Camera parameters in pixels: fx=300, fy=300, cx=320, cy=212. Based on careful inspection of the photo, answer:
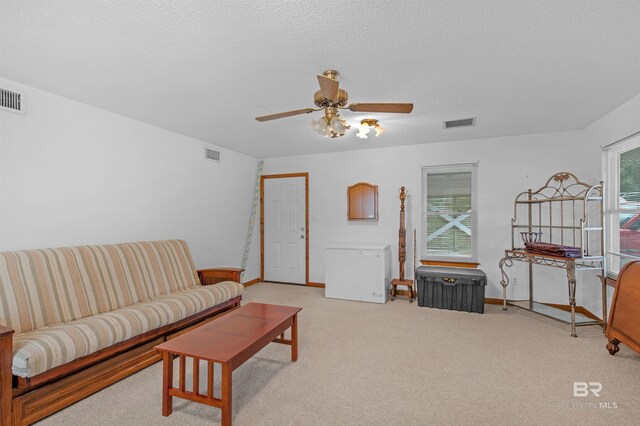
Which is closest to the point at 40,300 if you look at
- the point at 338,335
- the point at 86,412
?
the point at 86,412

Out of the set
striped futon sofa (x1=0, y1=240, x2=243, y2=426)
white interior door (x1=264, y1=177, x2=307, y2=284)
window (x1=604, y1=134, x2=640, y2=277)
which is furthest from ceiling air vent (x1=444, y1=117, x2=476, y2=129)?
striped futon sofa (x1=0, y1=240, x2=243, y2=426)

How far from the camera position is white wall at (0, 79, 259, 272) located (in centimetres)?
256

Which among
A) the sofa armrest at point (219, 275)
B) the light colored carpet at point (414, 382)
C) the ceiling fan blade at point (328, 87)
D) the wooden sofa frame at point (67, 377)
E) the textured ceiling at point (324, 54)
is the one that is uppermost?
the textured ceiling at point (324, 54)

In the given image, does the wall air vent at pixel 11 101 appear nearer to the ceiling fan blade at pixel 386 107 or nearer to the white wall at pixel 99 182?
the white wall at pixel 99 182

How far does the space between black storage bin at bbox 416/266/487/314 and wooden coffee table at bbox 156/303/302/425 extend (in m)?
2.27

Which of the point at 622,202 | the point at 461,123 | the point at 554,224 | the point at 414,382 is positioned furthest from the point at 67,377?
the point at 554,224

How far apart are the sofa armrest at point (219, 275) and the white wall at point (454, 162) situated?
1929mm

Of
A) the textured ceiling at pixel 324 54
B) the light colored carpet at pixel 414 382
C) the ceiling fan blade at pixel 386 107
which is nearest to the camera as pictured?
the textured ceiling at pixel 324 54

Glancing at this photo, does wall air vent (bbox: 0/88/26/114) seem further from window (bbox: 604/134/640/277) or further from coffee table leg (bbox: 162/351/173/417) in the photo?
window (bbox: 604/134/640/277)

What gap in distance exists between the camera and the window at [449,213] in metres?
4.53

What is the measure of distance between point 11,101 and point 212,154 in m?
2.34

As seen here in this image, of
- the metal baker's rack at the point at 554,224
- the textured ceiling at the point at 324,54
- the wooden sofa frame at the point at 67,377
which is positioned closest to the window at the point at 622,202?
the metal baker's rack at the point at 554,224

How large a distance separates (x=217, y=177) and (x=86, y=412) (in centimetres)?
339

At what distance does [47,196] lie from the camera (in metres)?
2.74
